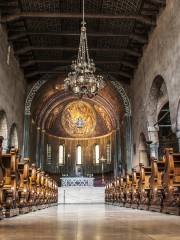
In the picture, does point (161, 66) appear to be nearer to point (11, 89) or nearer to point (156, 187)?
point (156, 187)

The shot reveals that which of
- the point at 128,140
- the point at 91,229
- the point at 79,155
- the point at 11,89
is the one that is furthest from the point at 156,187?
the point at 79,155

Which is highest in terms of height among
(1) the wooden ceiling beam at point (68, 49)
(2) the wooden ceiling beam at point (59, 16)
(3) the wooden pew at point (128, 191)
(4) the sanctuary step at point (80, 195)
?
(2) the wooden ceiling beam at point (59, 16)

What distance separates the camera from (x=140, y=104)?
19781mm

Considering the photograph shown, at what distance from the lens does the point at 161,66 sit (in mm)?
15039

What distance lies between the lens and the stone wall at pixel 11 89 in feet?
53.4

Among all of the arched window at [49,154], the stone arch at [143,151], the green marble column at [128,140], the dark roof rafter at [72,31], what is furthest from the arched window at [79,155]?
the stone arch at [143,151]

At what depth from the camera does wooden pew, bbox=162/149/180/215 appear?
22.6 feet

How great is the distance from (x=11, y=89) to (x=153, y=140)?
8.40 m

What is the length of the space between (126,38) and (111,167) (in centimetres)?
1388

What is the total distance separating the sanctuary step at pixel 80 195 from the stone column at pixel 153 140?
286 inches

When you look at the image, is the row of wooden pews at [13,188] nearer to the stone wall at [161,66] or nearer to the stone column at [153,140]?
the stone wall at [161,66]

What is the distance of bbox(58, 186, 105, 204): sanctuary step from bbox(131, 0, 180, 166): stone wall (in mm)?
4055

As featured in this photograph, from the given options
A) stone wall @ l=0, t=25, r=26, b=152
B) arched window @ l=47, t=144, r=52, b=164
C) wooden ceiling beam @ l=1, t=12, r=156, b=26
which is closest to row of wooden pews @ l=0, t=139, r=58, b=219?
stone wall @ l=0, t=25, r=26, b=152

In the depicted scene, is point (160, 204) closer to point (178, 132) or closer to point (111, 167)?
point (178, 132)
